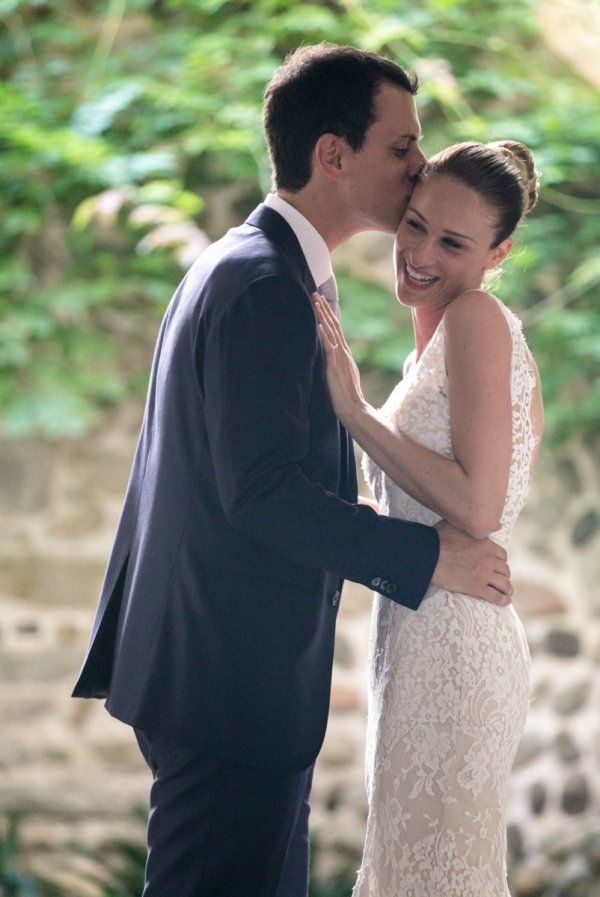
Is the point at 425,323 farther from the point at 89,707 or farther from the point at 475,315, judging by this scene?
the point at 89,707

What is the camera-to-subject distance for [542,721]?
352 cm

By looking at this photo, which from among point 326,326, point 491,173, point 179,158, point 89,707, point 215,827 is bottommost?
point 89,707

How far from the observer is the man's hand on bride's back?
1.76m

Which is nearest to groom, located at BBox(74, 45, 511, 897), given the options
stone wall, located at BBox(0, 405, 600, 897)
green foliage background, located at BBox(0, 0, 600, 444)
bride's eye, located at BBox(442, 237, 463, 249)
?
bride's eye, located at BBox(442, 237, 463, 249)

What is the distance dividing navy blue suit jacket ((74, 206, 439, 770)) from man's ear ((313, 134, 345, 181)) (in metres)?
0.12

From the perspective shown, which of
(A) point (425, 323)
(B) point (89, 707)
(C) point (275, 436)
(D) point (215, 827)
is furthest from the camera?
(B) point (89, 707)

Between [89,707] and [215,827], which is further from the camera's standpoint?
[89,707]

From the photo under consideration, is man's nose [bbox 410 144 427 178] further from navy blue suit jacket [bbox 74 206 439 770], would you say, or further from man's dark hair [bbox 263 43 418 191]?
navy blue suit jacket [bbox 74 206 439 770]

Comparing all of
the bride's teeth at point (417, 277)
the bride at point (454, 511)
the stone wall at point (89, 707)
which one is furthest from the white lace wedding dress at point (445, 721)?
the stone wall at point (89, 707)

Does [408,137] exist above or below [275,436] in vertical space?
above

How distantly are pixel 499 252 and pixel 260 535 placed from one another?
0.69 m

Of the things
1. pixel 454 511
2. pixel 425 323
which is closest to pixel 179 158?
pixel 425 323

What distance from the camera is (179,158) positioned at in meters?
3.48

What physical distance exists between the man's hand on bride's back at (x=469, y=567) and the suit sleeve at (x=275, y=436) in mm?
128
